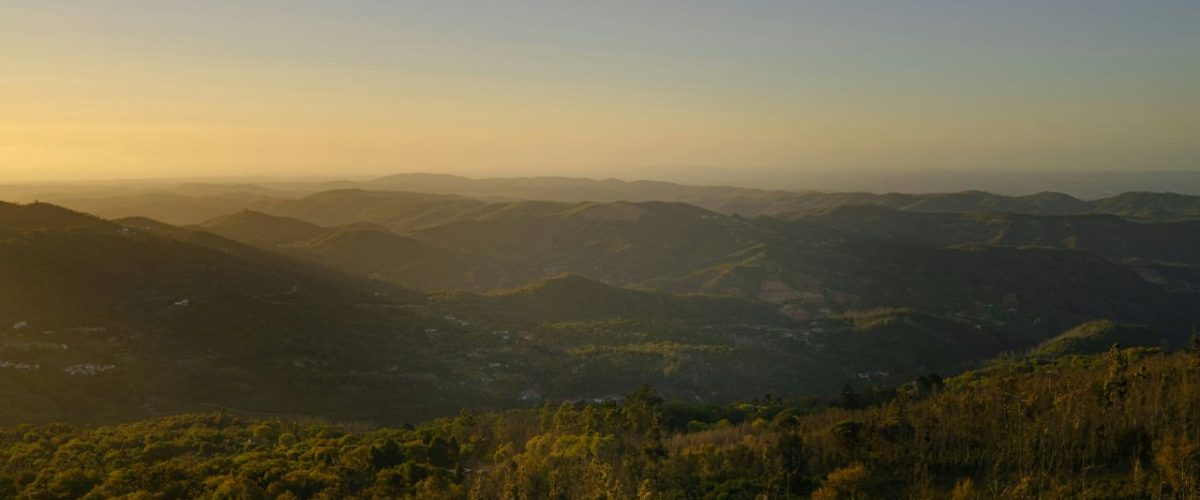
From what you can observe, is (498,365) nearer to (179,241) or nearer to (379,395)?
(379,395)

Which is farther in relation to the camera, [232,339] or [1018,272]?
[1018,272]

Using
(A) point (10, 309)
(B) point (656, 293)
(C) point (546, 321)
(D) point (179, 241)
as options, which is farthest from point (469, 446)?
(B) point (656, 293)

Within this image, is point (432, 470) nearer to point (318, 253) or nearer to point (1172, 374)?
point (1172, 374)

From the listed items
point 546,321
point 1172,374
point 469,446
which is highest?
point 1172,374

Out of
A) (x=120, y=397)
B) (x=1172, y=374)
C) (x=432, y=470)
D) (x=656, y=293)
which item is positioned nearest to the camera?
(x=432, y=470)

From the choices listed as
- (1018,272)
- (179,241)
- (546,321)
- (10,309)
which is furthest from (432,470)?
Result: (1018,272)

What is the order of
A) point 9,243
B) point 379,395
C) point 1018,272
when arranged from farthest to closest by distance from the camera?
point 1018,272 → point 9,243 → point 379,395

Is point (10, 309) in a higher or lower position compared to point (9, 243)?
lower
